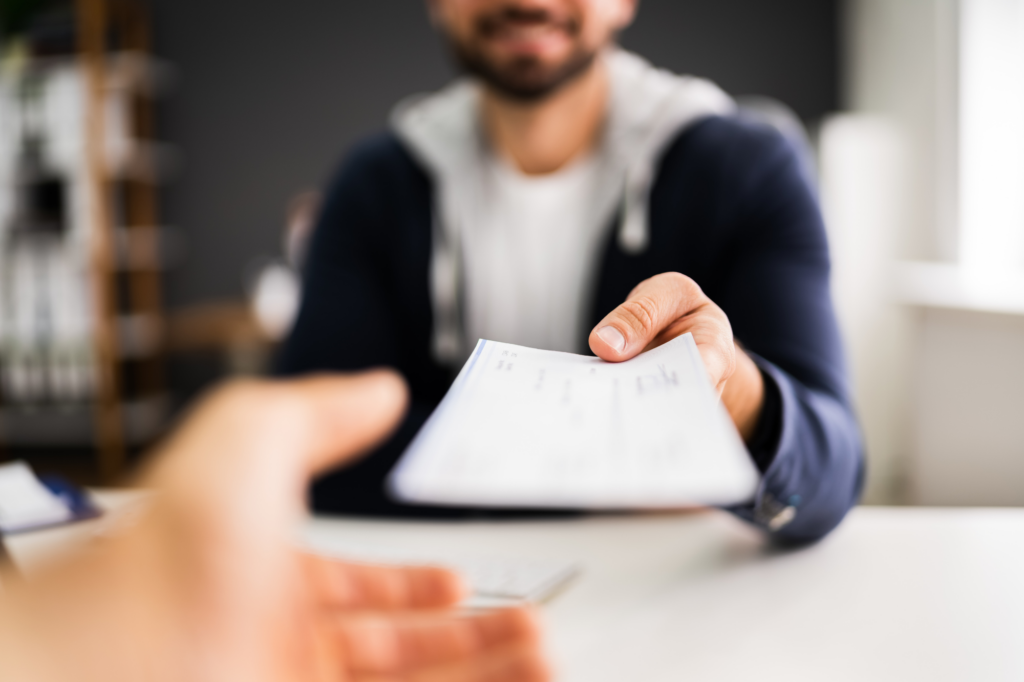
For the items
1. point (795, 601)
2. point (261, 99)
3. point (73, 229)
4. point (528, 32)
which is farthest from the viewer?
point (261, 99)

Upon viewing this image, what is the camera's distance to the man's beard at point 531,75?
71cm

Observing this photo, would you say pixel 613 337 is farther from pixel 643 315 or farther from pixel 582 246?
pixel 582 246

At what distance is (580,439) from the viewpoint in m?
0.18

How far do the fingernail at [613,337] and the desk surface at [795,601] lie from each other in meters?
0.16

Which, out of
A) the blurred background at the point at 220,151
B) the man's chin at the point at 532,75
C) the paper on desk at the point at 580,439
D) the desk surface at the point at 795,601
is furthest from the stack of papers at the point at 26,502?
the blurred background at the point at 220,151

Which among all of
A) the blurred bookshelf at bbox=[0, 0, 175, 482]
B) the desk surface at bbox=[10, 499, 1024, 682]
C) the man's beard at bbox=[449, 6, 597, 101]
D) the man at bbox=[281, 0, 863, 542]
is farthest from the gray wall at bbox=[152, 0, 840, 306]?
the desk surface at bbox=[10, 499, 1024, 682]

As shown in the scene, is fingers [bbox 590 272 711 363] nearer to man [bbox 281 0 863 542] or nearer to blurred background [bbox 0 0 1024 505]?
man [bbox 281 0 863 542]

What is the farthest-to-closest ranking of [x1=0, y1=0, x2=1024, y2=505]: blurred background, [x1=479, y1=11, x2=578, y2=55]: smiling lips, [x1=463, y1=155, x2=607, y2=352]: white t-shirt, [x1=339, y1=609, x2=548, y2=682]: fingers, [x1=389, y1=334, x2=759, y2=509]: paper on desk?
[x1=0, y1=0, x2=1024, y2=505]: blurred background → [x1=479, y1=11, x2=578, y2=55]: smiling lips → [x1=463, y1=155, x2=607, y2=352]: white t-shirt → [x1=339, y1=609, x2=548, y2=682]: fingers → [x1=389, y1=334, x2=759, y2=509]: paper on desk

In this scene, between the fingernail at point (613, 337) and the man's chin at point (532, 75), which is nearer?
the fingernail at point (613, 337)

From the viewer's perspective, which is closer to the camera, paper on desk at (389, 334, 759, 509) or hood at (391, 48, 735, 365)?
paper on desk at (389, 334, 759, 509)

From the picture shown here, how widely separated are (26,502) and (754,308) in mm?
492

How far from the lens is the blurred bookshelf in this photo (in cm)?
270

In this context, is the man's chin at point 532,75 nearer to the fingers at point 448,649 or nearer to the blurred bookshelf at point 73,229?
the fingers at point 448,649

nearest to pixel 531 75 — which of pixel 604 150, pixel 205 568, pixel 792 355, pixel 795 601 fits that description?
pixel 604 150
